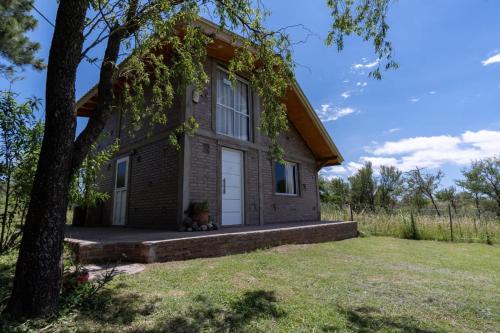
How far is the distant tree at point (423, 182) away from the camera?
3025 cm

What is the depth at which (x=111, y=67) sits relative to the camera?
327 cm

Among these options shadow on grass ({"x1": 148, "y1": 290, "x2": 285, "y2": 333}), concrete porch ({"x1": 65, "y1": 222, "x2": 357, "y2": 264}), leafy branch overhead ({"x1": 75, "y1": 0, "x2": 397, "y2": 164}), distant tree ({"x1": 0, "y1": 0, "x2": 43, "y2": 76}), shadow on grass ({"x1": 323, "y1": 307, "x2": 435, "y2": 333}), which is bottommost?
shadow on grass ({"x1": 323, "y1": 307, "x2": 435, "y2": 333})

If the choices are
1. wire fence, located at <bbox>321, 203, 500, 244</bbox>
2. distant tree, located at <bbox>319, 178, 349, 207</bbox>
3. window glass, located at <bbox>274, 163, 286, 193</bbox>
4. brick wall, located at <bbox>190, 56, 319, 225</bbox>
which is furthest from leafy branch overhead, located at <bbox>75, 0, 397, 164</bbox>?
distant tree, located at <bbox>319, 178, 349, 207</bbox>

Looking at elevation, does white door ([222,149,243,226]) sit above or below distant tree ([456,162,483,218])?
below

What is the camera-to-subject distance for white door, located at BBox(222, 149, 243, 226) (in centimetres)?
809

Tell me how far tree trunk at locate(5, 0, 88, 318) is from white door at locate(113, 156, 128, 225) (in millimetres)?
6356

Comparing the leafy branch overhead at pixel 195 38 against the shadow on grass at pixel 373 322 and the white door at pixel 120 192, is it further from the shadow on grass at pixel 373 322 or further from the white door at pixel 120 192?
the white door at pixel 120 192

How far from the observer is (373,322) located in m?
2.70

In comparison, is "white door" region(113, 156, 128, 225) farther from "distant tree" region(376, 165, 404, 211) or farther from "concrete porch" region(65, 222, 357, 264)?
"distant tree" region(376, 165, 404, 211)

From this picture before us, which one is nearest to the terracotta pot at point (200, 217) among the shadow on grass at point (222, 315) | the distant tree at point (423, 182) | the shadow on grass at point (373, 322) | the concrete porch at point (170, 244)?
the concrete porch at point (170, 244)

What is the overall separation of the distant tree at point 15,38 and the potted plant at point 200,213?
5565 millimetres

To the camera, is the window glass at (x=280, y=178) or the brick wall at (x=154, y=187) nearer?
the brick wall at (x=154, y=187)

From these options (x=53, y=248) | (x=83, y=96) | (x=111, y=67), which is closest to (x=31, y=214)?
(x=53, y=248)

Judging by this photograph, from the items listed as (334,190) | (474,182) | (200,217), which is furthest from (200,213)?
(474,182)
